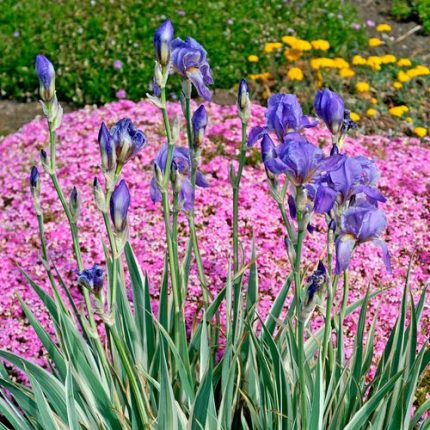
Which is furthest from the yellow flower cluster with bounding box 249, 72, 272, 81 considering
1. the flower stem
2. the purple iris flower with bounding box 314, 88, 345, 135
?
the flower stem

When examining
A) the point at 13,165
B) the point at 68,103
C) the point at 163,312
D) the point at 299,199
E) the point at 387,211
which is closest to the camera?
the point at 299,199

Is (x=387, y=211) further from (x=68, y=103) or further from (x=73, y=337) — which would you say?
(x=68, y=103)

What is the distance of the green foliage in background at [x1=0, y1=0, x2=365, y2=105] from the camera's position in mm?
6727

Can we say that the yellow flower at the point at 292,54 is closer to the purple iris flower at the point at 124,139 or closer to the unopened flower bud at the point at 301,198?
the purple iris flower at the point at 124,139

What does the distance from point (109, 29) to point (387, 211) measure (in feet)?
14.4

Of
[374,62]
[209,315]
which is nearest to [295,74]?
[374,62]

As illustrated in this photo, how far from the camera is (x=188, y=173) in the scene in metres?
2.23

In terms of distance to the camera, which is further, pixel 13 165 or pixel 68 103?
pixel 68 103

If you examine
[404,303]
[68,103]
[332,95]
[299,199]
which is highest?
[332,95]

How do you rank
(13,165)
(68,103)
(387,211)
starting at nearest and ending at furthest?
(387,211) → (13,165) → (68,103)

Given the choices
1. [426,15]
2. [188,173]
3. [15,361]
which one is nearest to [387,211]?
[188,173]

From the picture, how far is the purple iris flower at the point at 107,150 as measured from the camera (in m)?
1.84

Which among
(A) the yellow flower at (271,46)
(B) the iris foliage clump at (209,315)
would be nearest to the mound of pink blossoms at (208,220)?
(B) the iris foliage clump at (209,315)

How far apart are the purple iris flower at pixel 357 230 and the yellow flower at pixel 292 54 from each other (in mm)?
5086
